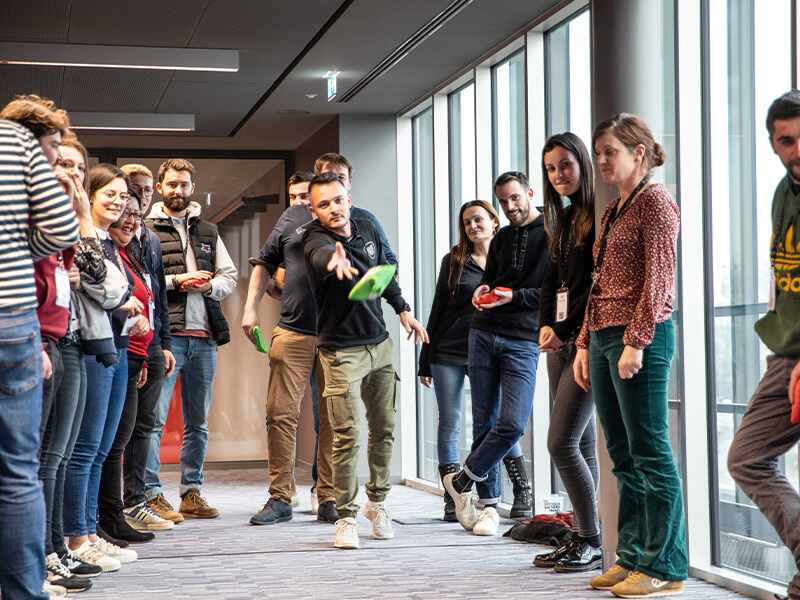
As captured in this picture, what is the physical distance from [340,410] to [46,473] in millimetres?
1398

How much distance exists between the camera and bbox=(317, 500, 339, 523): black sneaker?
5.13 m

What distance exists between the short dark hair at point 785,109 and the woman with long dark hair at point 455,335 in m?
2.25

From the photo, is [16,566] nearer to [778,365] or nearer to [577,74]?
[778,365]

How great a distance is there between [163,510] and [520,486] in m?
2.01

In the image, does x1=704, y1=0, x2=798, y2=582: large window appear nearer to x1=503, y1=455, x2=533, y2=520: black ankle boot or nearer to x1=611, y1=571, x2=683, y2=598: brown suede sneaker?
x1=611, y1=571, x2=683, y2=598: brown suede sneaker

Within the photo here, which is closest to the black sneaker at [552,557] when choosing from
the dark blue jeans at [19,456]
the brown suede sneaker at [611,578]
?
the brown suede sneaker at [611,578]

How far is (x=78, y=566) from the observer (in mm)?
3486

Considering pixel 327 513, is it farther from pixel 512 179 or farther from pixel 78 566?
pixel 512 179

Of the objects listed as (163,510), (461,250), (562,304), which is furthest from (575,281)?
(163,510)

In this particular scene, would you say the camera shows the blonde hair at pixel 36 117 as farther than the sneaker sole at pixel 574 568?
No

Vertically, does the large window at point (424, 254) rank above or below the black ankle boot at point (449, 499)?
above

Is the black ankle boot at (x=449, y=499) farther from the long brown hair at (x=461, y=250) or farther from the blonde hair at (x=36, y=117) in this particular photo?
the blonde hair at (x=36, y=117)

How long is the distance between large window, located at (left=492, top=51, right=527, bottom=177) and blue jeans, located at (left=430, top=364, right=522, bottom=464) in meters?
1.31

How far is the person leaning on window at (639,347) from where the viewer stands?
3002 mm
